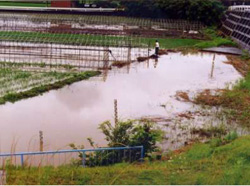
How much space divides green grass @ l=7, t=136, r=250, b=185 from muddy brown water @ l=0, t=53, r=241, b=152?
2.97 meters

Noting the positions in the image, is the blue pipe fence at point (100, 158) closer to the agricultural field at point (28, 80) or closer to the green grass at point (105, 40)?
the agricultural field at point (28, 80)

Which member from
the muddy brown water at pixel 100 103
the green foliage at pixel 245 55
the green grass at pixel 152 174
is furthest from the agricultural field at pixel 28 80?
the green foliage at pixel 245 55

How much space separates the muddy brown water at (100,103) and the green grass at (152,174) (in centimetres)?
297

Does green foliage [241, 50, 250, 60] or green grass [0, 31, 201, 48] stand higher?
green grass [0, 31, 201, 48]

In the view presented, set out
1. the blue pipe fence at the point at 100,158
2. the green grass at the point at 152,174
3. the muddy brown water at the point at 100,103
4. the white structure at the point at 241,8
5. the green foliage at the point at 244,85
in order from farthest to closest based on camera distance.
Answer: the white structure at the point at 241,8, the green foliage at the point at 244,85, the muddy brown water at the point at 100,103, the blue pipe fence at the point at 100,158, the green grass at the point at 152,174

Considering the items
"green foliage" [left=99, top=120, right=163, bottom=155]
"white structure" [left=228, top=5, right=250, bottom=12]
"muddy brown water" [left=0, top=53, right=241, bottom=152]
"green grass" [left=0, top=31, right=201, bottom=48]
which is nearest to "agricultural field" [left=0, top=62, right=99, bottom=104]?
"muddy brown water" [left=0, top=53, right=241, bottom=152]

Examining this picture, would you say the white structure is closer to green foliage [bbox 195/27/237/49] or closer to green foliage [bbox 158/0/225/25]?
green foliage [bbox 158/0/225/25]

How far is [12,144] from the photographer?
10461 millimetres

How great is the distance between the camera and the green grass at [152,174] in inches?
278

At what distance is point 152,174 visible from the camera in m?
7.44

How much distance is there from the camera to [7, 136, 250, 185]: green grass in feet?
23.2

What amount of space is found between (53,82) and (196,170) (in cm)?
1037

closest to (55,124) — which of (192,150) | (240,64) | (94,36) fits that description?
(192,150)

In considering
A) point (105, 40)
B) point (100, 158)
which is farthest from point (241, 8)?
point (100, 158)
